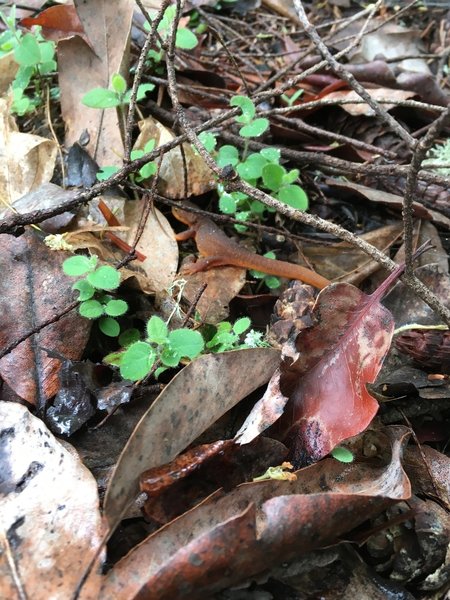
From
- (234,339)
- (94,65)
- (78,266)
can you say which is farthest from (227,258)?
(94,65)

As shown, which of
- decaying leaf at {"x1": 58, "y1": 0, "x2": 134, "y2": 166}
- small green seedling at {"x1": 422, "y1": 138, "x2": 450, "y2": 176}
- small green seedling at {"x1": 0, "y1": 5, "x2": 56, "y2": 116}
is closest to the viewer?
small green seedling at {"x1": 0, "y1": 5, "x2": 56, "y2": 116}

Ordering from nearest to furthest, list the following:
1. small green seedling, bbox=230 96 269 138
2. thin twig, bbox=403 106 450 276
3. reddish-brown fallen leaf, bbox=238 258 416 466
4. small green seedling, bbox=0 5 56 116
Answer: thin twig, bbox=403 106 450 276, reddish-brown fallen leaf, bbox=238 258 416 466, small green seedling, bbox=230 96 269 138, small green seedling, bbox=0 5 56 116

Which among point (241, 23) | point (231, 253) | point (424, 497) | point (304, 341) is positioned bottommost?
point (424, 497)

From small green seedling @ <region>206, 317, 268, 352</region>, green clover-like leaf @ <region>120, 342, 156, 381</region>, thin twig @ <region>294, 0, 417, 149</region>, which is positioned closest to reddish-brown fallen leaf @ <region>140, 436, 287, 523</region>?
green clover-like leaf @ <region>120, 342, 156, 381</region>

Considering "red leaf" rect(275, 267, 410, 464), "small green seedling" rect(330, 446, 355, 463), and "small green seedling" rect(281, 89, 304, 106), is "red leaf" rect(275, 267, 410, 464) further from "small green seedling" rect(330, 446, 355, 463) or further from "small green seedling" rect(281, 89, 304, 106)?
"small green seedling" rect(281, 89, 304, 106)

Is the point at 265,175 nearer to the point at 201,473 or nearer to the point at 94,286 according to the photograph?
the point at 94,286

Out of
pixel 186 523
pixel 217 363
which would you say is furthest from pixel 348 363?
pixel 186 523

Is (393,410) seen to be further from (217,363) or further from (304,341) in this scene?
(217,363)
